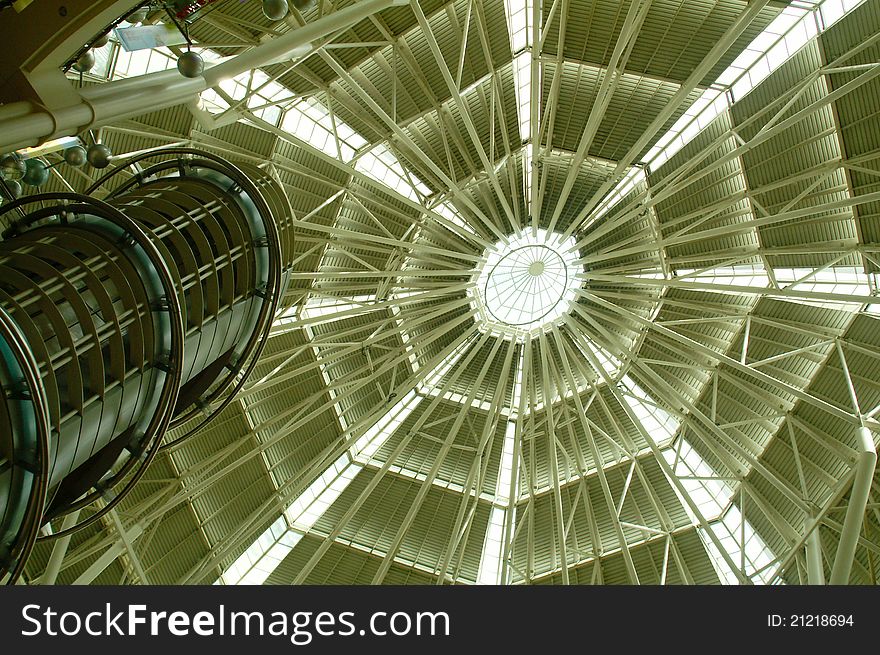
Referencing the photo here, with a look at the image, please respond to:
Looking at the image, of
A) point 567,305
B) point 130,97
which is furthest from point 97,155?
point 567,305

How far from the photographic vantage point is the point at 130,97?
12.1 m

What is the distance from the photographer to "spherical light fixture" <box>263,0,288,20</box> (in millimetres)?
12188

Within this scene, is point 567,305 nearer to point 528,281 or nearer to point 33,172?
point 528,281

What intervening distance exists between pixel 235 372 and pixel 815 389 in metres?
21.8

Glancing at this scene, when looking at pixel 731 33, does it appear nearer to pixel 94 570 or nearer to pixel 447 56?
pixel 447 56

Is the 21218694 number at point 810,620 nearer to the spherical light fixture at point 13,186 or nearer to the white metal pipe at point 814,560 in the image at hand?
the white metal pipe at point 814,560

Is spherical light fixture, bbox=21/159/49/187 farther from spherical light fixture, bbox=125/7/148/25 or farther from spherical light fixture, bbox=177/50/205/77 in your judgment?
spherical light fixture, bbox=177/50/205/77

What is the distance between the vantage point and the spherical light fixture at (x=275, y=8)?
12.2 metres

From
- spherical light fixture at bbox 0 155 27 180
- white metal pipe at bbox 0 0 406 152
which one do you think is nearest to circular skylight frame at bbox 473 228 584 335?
white metal pipe at bbox 0 0 406 152

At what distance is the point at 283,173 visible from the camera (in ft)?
94.5

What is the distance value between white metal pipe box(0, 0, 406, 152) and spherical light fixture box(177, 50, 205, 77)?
58 cm

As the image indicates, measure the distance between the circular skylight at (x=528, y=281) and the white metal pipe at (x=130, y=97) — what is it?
15418 mm

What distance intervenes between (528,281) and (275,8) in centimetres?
2258

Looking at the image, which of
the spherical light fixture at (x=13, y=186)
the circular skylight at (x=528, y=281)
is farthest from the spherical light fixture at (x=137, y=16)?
the circular skylight at (x=528, y=281)
